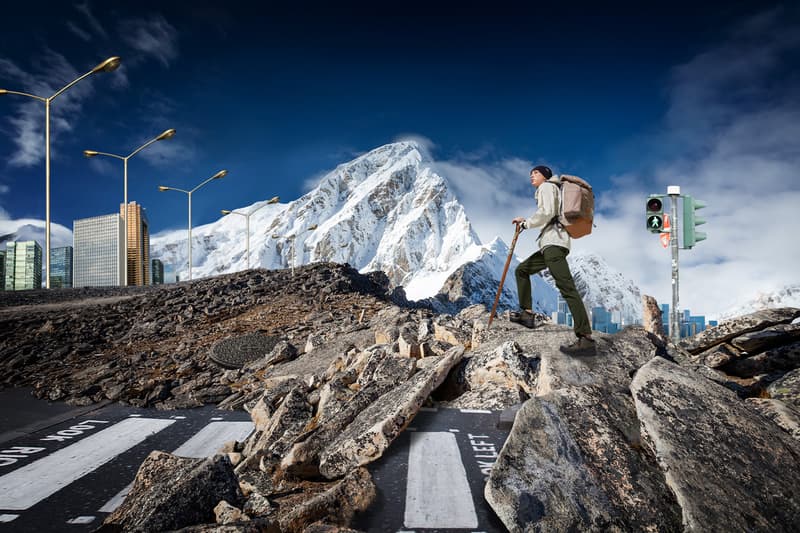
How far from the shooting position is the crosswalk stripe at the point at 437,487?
3.13 metres

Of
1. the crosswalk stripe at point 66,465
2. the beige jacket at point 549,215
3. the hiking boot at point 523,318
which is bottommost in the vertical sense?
the crosswalk stripe at point 66,465

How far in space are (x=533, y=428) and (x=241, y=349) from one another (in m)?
9.81

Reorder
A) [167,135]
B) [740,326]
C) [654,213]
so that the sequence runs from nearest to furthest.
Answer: [740,326] < [654,213] < [167,135]

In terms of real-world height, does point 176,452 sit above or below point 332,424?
below

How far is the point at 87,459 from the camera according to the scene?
17.1ft

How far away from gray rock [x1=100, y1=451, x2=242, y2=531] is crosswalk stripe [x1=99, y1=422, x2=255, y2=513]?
5.60 ft

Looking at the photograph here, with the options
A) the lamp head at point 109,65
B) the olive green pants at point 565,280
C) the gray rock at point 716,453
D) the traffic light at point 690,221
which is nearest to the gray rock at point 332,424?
the olive green pants at point 565,280

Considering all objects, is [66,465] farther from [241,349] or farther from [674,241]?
[674,241]

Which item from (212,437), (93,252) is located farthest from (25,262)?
(212,437)

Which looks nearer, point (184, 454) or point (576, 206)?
point (576, 206)

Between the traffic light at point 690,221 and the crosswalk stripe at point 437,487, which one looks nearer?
the crosswalk stripe at point 437,487

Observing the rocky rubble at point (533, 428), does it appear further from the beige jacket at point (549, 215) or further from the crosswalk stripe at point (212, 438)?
the beige jacket at point (549, 215)

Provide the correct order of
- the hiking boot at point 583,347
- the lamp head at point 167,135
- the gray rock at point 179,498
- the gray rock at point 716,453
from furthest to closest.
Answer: the lamp head at point 167,135
the hiking boot at point 583,347
the gray rock at point 179,498
the gray rock at point 716,453

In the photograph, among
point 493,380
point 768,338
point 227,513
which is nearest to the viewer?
point 227,513
